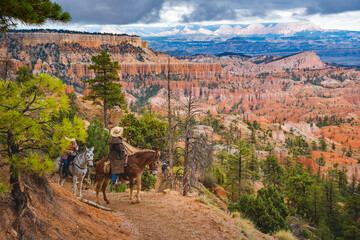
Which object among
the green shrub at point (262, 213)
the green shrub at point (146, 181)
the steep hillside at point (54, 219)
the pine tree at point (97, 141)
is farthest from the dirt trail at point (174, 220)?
the green shrub at point (262, 213)

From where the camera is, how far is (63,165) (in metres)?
11.8

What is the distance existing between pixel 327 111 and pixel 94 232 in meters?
192

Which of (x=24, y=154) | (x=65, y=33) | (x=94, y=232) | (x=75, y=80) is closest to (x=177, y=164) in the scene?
(x=94, y=232)

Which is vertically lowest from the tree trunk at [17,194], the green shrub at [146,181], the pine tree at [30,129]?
the green shrub at [146,181]

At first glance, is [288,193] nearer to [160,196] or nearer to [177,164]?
[177,164]

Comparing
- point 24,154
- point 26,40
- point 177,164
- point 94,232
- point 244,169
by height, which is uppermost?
point 26,40

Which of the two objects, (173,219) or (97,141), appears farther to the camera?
(97,141)

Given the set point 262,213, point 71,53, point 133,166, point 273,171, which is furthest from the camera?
point 71,53

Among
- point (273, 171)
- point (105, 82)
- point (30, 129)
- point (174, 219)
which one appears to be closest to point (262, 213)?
point (174, 219)

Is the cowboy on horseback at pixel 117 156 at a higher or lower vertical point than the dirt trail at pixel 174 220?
higher

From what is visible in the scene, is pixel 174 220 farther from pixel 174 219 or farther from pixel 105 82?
pixel 105 82

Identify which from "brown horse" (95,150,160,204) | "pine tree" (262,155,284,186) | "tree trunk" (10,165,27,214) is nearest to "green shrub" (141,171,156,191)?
"brown horse" (95,150,160,204)

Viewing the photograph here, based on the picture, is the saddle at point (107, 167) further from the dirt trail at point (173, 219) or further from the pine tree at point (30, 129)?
the pine tree at point (30, 129)

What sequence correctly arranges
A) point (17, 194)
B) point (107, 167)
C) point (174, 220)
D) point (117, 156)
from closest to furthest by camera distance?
point (17, 194) → point (174, 220) → point (117, 156) → point (107, 167)
